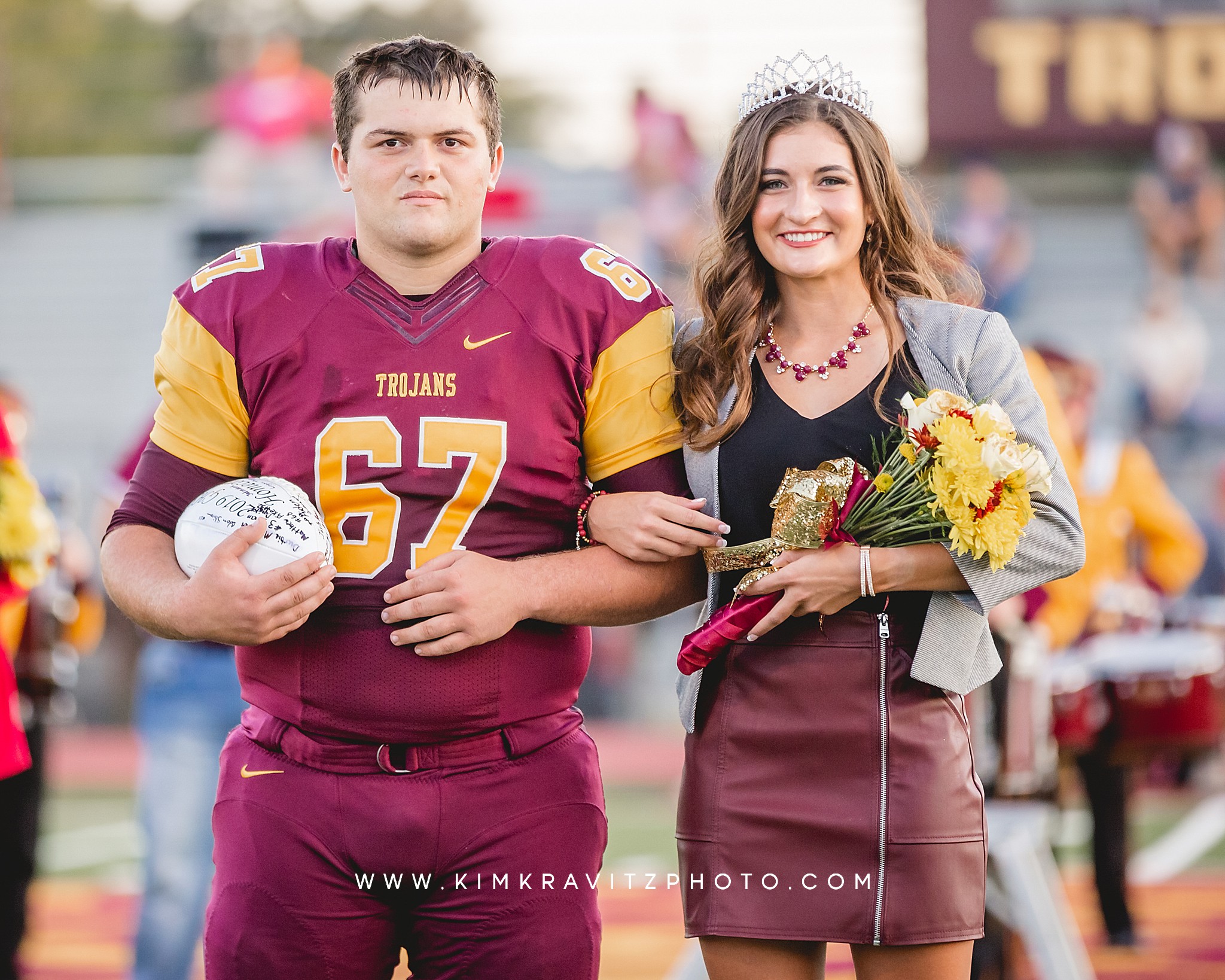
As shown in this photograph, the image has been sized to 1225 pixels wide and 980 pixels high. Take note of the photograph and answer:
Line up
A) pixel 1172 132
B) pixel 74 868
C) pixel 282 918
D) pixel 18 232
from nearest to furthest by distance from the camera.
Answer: pixel 282 918
pixel 74 868
pixel 1172 132
pixel 18 232

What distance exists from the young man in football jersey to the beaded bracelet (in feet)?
0.05

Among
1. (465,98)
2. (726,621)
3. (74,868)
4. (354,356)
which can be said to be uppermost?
(465,98)

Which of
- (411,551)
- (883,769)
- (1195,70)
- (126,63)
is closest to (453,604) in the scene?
(411,551)

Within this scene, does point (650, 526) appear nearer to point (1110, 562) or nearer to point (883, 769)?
point (883, 769)

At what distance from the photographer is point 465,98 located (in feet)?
9.14

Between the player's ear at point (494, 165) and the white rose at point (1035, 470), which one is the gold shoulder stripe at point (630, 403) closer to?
the player's ear at point (494, 165)

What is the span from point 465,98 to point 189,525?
0.89m

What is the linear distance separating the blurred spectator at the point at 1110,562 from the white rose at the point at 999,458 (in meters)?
2.86

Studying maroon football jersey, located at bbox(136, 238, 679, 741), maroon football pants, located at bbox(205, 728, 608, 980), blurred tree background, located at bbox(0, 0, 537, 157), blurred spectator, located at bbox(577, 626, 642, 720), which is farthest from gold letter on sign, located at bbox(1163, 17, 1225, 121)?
maroon football pants, located at bbox(205, 728, 608, 980)

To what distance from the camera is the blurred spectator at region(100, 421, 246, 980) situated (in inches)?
178

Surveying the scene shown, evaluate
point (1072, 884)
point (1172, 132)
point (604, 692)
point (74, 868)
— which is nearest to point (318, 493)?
point (1072, 884)

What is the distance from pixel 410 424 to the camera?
272cm

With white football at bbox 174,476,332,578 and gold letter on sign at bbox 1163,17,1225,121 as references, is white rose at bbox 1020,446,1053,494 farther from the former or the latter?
gold letter on sign at bbox 1163,17,1225,121

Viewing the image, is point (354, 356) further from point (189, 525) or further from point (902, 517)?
point (902, 517)
